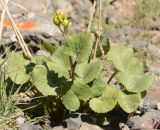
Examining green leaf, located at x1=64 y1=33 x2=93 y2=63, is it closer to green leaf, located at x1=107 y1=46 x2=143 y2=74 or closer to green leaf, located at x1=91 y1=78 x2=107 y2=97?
green leaf, located at x1=91 y1=78 x2=107 y2=97

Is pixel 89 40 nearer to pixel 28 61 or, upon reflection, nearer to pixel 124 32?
pixel 28 61

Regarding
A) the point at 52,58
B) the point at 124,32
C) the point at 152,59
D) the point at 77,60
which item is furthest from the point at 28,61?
the point at 124,32

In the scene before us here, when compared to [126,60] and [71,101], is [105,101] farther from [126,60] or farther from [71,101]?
[126,60]

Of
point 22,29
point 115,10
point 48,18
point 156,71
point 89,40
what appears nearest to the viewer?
point 89,40

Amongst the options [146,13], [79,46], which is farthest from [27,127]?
[146,13]

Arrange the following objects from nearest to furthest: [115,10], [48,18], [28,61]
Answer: [28,61] → [48,18] → [115,10]

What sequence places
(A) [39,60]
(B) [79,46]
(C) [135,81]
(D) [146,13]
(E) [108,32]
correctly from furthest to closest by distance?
(D) [146,13] < (E) [108,32] < (A) [39,60] < (C) [135,81] < (B) [79,46]
